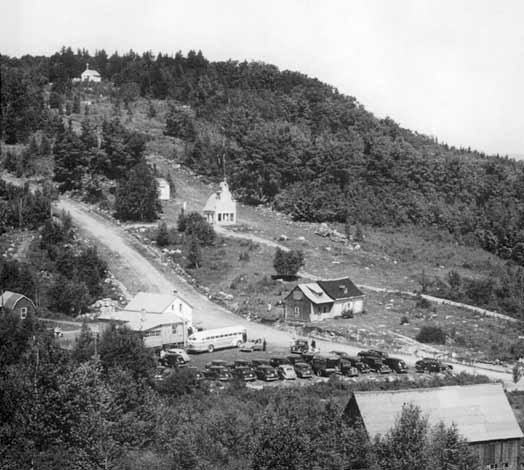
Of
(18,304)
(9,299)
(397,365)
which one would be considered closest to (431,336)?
(397,365)

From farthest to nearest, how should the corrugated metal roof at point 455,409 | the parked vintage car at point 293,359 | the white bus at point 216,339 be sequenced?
the white bus at point 216,339
the parked vintage car at point 293,359
the corrugated metal roof at point 455,409

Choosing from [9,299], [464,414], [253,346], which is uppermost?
[464,414]

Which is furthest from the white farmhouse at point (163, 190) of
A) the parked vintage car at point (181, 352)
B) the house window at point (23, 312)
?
the parked vintage car at point (181, 352)

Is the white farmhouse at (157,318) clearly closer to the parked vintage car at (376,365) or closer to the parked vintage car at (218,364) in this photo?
the parked vintage car at (218,364)

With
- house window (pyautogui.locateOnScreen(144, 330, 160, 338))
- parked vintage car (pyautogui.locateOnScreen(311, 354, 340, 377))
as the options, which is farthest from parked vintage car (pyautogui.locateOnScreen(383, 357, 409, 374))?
house window (pyautogui.locateOnScreen(144, 330, 160, 338))

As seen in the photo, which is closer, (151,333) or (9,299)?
(151,333)

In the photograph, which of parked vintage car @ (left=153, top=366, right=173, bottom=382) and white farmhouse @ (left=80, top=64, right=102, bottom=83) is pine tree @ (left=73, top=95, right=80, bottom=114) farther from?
parked vintage car @ (left=153, top=366, right=173, bottom=382)

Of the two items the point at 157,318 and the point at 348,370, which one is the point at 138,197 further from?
the point at 348,370
